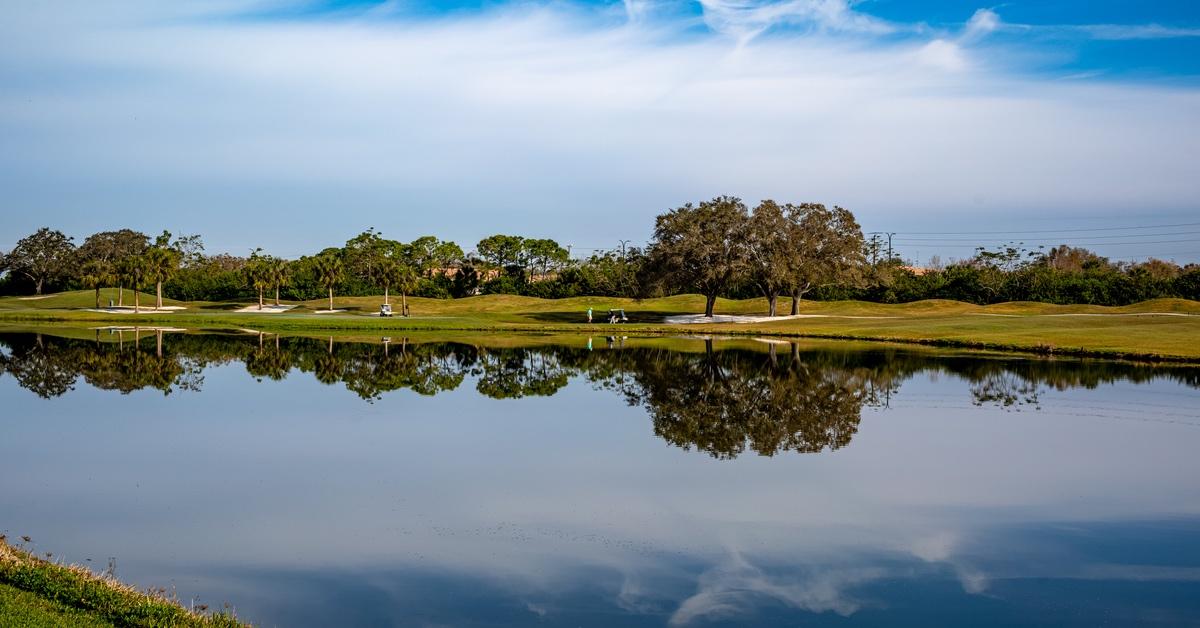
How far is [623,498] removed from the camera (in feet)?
55.4

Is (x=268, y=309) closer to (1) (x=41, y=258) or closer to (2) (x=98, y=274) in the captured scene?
(2) (x=98, y=274)

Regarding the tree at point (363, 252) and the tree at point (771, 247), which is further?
the tree at point (363, 252)

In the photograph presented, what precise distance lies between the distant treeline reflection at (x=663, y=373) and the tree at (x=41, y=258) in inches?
3697

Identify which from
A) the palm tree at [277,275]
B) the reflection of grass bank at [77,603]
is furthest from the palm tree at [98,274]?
the reflection of grass bank at [77,603]

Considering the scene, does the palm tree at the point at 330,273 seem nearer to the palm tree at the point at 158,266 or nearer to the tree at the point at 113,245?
the palm tree at the point at 158,266

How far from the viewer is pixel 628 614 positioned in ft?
37.4

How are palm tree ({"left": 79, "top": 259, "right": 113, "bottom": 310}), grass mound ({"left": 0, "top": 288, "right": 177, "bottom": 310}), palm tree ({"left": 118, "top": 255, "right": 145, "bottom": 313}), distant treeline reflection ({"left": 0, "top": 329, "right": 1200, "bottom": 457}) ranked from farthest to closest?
grass mound ({"left": 0, "top": 288, "right": 177, "bottom": 310}), palm tree ({"left": 79, "top": 259, "right": 113, "bottom": 310}), palm tree ({"left": 118, "top": 255, "right": 145, "bottom": 313}), distant treeline reflection ({"left": 0, "top": 329, "right": 1200, "bottom": 457})

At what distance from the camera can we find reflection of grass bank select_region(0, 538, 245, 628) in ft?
31.8

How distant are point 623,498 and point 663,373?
22121mm

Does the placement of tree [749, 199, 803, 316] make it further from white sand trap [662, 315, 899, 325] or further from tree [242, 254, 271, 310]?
tree [242, 254, 271, 310]

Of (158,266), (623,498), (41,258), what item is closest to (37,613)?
(623,498)

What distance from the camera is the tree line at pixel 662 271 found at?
262 feet

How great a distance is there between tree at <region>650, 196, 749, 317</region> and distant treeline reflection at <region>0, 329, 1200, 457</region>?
22.8 metres

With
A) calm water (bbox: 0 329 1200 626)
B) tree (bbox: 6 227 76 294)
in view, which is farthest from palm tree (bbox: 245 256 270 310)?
calm water (bbox: 0 329 1200 626)
